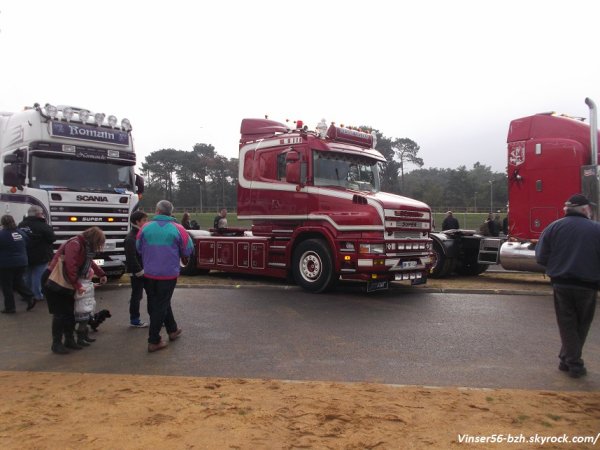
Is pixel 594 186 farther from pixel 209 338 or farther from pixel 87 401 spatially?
pixel 87 401

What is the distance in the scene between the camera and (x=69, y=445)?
12.0 feet

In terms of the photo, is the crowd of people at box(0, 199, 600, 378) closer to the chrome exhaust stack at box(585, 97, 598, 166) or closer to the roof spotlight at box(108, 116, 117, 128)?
the roof spotlight at box(108, 116, 117, 128)

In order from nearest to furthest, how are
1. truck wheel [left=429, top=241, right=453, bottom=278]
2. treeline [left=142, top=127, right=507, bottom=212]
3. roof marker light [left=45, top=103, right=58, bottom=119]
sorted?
roof marker light [left=45, top=103, right=58, bottom=119] < truck wheel [left=429, top=241, right=453, bottom=278] < treeline [left=142, top=127, right=507, bottom=212]

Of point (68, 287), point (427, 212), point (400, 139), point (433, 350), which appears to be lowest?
point (433, 350)

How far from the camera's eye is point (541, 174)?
36.3 feet

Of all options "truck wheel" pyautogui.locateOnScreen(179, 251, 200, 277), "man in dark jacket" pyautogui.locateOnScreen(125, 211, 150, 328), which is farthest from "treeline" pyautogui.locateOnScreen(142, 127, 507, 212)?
"man in dark jacket" pyautogui.locateOnScreen(125, 211, 150, 328)

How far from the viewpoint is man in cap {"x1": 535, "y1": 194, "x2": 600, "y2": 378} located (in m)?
5.34

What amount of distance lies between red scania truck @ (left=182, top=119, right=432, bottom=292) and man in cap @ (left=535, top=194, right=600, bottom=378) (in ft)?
14.4

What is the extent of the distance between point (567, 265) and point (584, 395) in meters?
1.39

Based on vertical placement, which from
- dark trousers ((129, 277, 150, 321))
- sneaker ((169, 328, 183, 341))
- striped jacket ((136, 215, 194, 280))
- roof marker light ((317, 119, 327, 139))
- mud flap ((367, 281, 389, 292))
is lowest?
sneaker ((169, 328, 183, 341))

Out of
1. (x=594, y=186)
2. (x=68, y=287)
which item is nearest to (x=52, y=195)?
(x=68, y=287)

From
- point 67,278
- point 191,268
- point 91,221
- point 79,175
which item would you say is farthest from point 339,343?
point 191,268

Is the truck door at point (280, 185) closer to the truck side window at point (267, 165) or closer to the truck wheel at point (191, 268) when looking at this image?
the truck side window at point (267, 165)

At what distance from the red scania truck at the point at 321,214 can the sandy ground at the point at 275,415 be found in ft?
17.4
